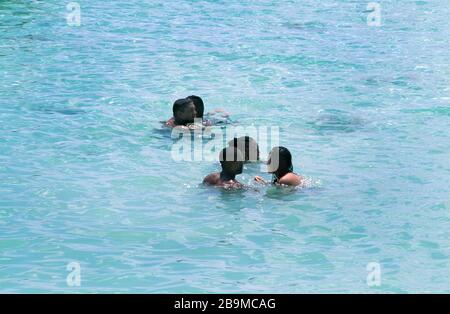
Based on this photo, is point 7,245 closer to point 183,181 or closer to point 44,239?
point 44,239

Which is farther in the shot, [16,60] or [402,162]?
[16,60]

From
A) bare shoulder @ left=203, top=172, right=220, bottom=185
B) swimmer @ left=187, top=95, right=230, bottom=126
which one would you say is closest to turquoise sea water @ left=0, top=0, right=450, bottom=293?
bare shoulder @ left=203, top=172, right=220, bottom=185

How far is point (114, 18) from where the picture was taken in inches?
791

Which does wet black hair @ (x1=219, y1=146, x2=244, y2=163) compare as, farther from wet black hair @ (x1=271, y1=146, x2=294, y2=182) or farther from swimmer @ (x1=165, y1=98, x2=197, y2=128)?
swimmer @ (x1=165, y1=98, x2=197, y2=128)

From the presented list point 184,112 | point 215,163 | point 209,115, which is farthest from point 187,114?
point 215,163

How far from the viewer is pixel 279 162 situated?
32.3 ft

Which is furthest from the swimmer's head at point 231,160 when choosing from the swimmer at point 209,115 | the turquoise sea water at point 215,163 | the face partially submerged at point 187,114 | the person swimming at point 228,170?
the swimmer at point 209,115

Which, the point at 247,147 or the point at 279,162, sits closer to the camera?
the point at 279,162

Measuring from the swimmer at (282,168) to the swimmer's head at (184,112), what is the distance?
2.45 metres

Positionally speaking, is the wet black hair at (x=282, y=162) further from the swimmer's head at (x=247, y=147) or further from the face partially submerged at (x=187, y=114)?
the face partially submerged at (x=187, y=114)

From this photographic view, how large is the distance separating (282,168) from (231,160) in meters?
0.56

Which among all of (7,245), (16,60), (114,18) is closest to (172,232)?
(7,245)

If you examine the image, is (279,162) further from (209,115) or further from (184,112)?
(209,115)
